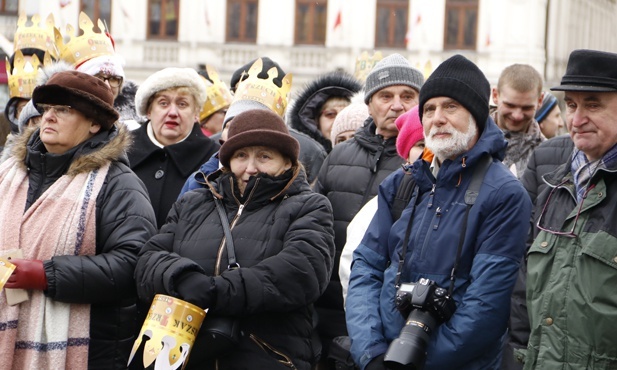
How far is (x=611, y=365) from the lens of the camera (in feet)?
13.3

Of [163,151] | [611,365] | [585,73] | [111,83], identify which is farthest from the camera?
[111,83]

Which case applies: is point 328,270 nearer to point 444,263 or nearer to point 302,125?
point 444,263

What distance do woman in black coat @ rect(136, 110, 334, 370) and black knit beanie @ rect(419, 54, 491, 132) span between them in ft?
2.53

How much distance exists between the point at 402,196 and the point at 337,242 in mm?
1205

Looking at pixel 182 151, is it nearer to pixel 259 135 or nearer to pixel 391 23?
pixel 259 135

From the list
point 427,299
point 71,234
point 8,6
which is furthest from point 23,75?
point 8,6

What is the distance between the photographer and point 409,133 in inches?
221

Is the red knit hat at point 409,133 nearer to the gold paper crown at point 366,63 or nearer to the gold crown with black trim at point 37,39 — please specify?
the gold crown with black trim at point 37,39

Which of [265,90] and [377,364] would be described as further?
[265,90]

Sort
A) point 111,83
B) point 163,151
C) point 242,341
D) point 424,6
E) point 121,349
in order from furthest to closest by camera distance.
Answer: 1. point 424,6
2. point 111,83
3. point 163,151
4. point 121,349
5. point 242,341

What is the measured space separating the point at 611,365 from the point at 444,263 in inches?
31.4

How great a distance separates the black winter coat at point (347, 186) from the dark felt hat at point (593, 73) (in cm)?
179

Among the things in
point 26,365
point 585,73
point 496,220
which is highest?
point 585,73

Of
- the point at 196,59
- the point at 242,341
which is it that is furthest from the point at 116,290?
the point at 196,59
